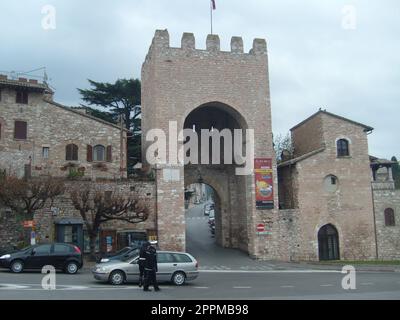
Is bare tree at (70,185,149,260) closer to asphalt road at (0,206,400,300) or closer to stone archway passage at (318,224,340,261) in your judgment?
asphalt road at (0,206,400,300)

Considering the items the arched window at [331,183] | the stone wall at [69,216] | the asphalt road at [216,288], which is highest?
the arched window at [331,183]

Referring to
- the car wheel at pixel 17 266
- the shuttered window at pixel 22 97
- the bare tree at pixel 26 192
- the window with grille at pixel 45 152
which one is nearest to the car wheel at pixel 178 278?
the car wheel at pixel 17 266

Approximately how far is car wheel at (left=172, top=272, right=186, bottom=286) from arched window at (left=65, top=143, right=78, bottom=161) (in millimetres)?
15459

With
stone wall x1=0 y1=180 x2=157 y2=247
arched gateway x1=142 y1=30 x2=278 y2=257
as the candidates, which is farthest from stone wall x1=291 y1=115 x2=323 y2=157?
stone wall x1=0 y1=180 x2=157 y2=247

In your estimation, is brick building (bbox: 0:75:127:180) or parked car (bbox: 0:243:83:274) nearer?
parked car (bbox: 0:243:83:274)

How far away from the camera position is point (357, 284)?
1712cm

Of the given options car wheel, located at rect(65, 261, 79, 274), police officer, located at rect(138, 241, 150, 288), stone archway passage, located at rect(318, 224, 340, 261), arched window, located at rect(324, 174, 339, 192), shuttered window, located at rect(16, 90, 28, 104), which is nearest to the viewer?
police officer, located at rect(138, 241, 150, 288)

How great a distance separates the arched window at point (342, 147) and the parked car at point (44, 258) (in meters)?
18.8

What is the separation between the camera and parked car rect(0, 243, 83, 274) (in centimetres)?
1781

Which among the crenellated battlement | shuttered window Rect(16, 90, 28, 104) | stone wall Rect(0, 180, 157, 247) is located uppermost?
the crenellated battlement

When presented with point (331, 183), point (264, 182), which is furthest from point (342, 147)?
point (264, 182)

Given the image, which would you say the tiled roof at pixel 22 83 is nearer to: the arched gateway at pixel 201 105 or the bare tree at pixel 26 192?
the arched gateway at pixel 201 105

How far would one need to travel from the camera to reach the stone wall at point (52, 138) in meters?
28.4
